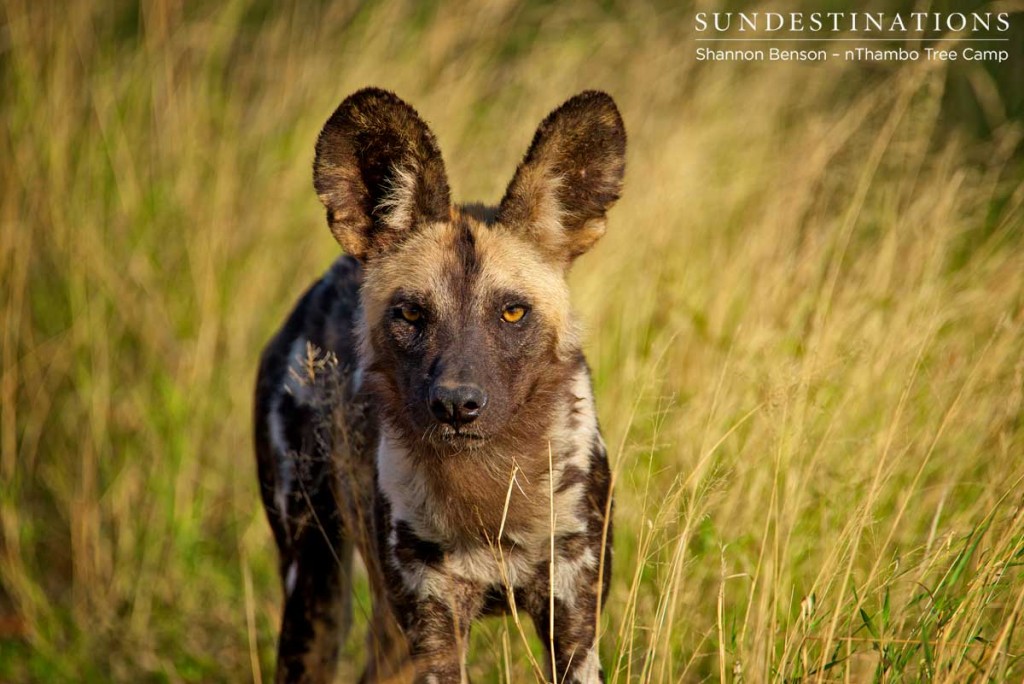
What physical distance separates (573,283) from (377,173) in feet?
5.71

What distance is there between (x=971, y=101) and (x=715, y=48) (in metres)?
1.35

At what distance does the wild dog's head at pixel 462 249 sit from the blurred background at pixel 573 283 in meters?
0.49

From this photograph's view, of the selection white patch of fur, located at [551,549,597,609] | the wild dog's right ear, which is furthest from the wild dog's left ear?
white patch of fur, located at [551,549,597,609]

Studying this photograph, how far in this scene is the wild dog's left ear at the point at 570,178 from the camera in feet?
9.68

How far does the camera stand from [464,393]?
2633 mm

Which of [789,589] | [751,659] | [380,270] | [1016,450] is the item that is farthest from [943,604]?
[380,270]

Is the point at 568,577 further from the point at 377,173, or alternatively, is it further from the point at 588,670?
the point at 377,173

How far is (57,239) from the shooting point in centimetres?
497

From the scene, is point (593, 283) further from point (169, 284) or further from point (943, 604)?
point (943, 604)

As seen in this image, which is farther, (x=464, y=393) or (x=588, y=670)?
(x=588, y=670)

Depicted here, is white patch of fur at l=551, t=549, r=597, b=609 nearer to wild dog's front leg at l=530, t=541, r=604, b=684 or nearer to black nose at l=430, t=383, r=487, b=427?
wild dog's front leg at l=530, t=541, r=604, b=684

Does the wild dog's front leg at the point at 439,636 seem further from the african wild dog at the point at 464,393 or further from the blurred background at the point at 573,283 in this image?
the blurred background at the point at 573,283

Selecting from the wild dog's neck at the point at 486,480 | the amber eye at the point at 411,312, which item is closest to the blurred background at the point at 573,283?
the wild dog's neck at the point at 486,480

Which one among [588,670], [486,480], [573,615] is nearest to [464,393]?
[486,480]
